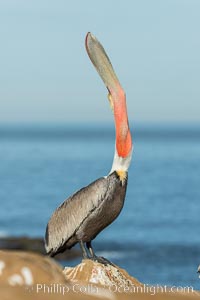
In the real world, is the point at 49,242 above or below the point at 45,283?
above

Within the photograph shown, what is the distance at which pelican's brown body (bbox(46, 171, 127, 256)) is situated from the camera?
11086 millimetres

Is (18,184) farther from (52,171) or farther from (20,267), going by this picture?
(20,267)

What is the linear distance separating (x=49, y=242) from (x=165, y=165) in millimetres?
124926

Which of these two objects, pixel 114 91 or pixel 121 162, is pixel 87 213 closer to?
pixel 121 162

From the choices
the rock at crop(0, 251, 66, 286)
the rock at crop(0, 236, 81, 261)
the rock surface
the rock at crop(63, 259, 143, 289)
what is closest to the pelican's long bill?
the rock at crop(63, 259, 143, 289)

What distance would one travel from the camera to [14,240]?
41.9 metres

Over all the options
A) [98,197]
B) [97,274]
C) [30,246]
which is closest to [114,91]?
[98,197]

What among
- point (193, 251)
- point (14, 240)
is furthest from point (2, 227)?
point (14, 240)

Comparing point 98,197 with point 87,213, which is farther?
point 87,213

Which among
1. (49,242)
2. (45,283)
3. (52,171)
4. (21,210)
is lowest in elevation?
(45,283)

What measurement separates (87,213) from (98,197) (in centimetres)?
28

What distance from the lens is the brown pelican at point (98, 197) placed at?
11.0 metres

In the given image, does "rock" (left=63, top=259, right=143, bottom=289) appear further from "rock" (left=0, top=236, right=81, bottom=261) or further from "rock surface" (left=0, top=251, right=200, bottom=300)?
"rock" (left=0, top=236, right=81, bottom=261)

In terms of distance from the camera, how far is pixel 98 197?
11.1m
